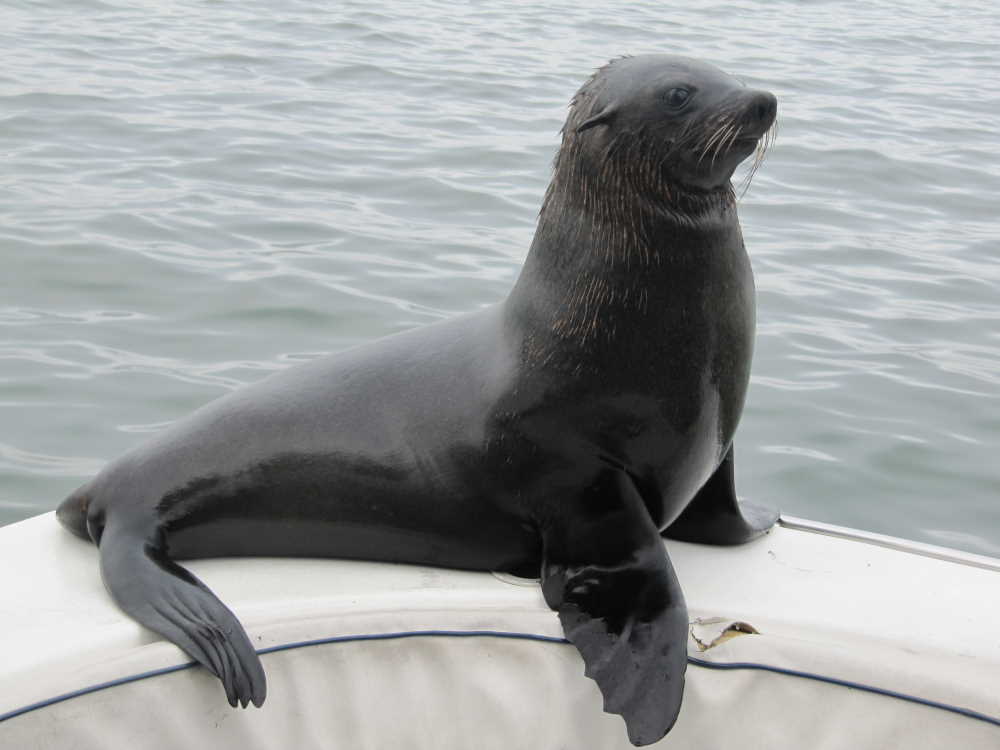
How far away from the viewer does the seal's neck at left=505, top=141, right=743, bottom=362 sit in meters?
3.12

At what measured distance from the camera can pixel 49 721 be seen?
2.50 m

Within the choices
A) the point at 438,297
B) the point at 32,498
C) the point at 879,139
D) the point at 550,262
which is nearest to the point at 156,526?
the point at 550,262

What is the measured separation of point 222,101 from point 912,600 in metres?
8.49

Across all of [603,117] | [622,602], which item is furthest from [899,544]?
[603,117]

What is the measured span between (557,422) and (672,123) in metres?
0.68

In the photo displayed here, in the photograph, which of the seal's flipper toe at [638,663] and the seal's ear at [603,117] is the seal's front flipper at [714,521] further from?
the seal's ear at [603,117]

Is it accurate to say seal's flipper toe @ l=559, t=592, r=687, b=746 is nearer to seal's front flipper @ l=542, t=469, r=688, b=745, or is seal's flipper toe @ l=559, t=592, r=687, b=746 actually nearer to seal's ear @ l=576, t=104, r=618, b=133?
seal's front flipper @ l=542, t=469, r=688, b=745

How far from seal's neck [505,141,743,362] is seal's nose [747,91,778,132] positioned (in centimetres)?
21

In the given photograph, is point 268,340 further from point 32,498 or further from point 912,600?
point 912,600

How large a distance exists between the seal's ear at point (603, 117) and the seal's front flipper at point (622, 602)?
2.44 feet

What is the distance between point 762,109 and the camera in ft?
9.87

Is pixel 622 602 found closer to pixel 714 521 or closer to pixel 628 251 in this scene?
pixel 714 521

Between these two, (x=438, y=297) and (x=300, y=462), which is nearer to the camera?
(x=300, y=462)

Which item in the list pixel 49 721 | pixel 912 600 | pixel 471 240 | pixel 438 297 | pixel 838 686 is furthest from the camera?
pixel 471 240
